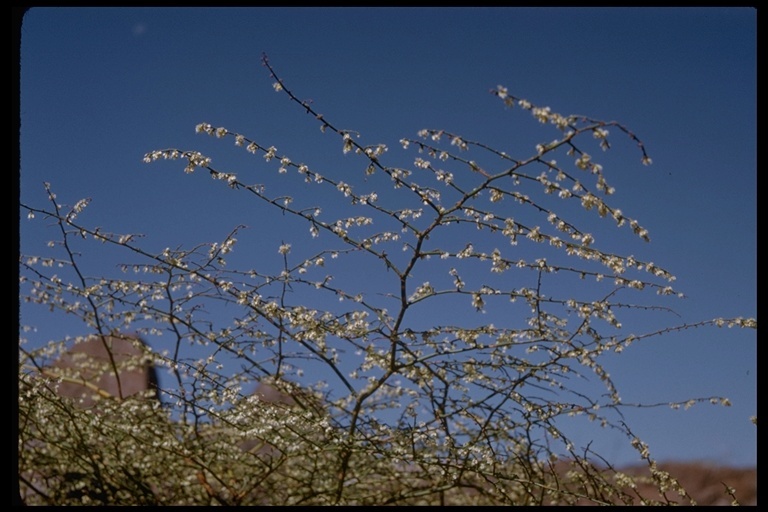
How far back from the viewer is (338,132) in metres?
2.96

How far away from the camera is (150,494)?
13.9ft

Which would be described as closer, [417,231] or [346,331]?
[417,231]

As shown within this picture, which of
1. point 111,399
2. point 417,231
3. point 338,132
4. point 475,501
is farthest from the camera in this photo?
point 475,501

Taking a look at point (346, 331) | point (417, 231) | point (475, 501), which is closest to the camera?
point (417, 231)

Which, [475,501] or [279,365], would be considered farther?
[475,501]
